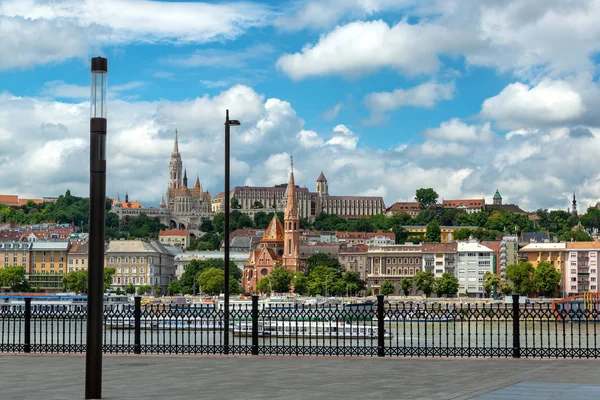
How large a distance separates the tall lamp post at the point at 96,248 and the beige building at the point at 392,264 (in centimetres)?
14115

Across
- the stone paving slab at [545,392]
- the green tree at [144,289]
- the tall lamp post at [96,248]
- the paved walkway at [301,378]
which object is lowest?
the green tree at [144,289]

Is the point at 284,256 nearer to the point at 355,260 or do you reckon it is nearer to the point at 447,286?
the point at 355,260

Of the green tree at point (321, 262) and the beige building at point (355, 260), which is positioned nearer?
the green tree at point (321, 262)

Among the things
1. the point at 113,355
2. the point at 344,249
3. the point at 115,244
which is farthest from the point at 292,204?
the point at 113,355

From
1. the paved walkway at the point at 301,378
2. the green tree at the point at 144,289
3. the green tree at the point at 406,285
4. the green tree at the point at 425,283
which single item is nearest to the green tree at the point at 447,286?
the green tree at the point at 425,283

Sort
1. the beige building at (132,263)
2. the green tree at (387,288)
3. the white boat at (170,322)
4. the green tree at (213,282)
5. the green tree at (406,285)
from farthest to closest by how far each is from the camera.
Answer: the beige building at (132,263)
the green tree at (387,288)
the green tree at (406,285)
the green tree at (213,282)
the white boat at (170,322)

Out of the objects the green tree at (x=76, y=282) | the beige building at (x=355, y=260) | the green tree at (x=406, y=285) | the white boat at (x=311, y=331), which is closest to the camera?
the white boat at (x=311, y=331)

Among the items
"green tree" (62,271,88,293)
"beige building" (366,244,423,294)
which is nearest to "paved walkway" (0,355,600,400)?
"green tree" (62,271,88,293)

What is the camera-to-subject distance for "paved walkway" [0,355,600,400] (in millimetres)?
13344

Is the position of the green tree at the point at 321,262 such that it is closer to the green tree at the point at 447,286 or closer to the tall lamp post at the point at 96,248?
the green tree at the point at 447,286

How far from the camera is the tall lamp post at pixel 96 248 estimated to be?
12812 millimetres

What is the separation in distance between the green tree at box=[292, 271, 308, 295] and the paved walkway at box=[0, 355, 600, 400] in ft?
380

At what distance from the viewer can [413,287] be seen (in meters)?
144

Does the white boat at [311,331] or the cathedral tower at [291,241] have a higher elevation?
the cathedral tower at [291,241]
